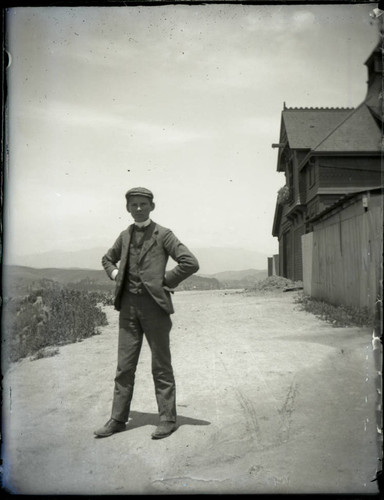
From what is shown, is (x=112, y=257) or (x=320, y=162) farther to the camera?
(x=320, y=162)

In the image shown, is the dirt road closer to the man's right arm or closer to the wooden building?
the man's right arm

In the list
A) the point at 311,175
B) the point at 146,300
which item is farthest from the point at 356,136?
the point at 146,300

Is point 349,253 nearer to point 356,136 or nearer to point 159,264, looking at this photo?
point 356,136

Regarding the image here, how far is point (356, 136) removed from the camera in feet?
47.5

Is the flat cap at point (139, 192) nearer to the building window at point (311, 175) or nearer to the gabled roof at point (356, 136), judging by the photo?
the gabled roof at point (356, 136)

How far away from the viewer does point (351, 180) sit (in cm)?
1582

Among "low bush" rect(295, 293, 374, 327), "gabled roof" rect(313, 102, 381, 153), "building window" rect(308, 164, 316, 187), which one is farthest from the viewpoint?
"building window" rect(308, 164, 316, 187)

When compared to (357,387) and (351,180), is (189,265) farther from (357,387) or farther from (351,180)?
(351,180)

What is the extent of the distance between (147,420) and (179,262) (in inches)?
58.6

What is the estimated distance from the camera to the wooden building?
14406 mm

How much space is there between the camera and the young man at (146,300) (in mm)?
3607

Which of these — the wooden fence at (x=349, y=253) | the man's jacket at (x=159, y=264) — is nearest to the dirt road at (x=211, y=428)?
the man's jacket at (x=159, y=264)

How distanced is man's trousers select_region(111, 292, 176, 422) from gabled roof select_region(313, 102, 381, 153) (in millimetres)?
12407

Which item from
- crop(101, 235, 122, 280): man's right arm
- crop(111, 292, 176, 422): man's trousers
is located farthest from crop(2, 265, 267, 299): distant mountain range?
crop(111, 292, 176, 422): man's trousers
